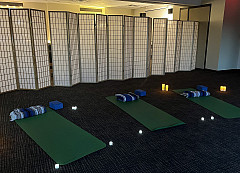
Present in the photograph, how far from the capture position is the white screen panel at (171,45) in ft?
24.7

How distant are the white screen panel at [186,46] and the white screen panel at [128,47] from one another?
8.55 feet

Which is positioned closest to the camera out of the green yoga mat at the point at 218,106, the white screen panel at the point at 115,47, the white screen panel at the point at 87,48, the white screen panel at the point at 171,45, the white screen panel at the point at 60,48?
the green yoga mat at the point at 218,106

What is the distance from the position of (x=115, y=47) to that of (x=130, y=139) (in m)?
3.74

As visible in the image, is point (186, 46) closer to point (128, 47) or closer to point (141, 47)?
point (141, 47)

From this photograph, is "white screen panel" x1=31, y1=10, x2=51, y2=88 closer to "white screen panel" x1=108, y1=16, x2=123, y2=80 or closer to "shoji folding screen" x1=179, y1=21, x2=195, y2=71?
"white screen panel" x1=108, y1=16, x2=123, y2=80

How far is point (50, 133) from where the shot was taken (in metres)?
3.16

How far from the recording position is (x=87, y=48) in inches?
228

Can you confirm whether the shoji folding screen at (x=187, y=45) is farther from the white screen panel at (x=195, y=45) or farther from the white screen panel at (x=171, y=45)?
the white screen panel at (x=171, y=45)

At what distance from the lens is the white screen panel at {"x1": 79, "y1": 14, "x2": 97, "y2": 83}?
5.62 metres

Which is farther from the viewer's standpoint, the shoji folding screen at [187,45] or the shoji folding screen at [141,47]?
the shoji folding screen at [187,45]

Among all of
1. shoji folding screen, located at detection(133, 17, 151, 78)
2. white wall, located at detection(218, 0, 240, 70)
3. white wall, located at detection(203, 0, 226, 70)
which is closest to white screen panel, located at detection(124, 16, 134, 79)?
shoji folding screen, located at detection(133, 17, 151, 78)

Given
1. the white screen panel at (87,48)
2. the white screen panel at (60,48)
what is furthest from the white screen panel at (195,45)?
the white screen panel at (60,48)

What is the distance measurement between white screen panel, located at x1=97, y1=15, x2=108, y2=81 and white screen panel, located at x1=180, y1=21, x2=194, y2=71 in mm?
Answer: 3464

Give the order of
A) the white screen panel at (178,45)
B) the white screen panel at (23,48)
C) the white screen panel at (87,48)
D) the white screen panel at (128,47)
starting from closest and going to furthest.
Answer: the white screen panel at (23,48), the white screen panel at (87,48), the white screen panel at (128,47), the white screen panel at (178,45)
